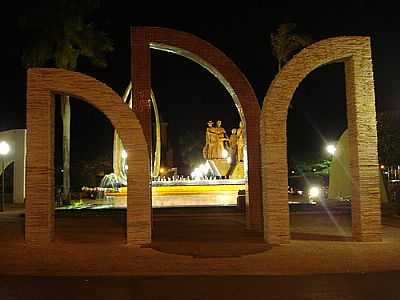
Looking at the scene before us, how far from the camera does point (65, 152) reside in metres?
27.2

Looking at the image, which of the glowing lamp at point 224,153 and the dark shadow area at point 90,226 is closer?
the dark shadow area at point 90,226

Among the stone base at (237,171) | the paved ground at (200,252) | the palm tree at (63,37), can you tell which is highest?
the palm tree at (63,37)

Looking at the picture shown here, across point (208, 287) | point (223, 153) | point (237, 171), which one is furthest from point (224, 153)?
point (208, 287)

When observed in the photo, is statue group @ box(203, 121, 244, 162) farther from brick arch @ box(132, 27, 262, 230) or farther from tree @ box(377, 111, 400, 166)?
brick arch @ box(132, 27, 262, 230)

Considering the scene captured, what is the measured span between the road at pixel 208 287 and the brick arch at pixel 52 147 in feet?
11.1

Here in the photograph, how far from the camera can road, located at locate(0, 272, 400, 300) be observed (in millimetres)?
7160

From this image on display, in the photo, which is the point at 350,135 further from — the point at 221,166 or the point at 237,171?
the point at 221,166

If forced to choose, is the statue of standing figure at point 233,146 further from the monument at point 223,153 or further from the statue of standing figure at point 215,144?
the statue of standing figure at point 215,144

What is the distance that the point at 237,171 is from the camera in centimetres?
2797

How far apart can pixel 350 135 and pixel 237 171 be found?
51.8 feet

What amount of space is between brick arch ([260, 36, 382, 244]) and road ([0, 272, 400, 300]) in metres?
3.31

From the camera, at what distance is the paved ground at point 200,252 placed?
9.21m

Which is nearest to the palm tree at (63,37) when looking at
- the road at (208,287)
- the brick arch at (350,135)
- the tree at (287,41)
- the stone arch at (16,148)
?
the stone arch at (16,148)

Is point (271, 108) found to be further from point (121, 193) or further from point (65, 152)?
point (65, 152)
